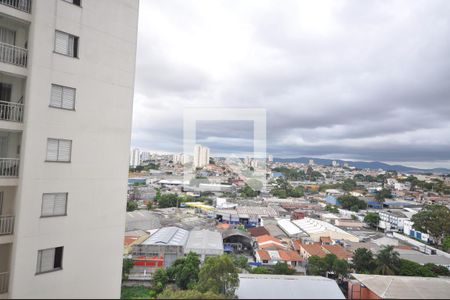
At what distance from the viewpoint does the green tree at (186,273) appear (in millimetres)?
7723

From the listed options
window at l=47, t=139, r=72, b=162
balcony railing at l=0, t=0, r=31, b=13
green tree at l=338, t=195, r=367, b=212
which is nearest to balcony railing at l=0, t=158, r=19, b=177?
window at l=47, t=139, r=72, b=162

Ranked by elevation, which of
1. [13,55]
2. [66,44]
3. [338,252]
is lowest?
[338,252]

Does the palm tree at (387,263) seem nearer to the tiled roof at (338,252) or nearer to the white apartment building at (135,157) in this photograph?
the tiled roof at (338,252)

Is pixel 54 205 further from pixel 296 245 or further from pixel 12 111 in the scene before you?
pixel 296 245

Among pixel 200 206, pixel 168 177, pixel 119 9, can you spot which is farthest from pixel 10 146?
pixel 168 177

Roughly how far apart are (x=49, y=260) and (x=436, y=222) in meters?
20.2

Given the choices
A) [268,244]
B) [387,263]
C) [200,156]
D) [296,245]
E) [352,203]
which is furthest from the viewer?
[352,203]

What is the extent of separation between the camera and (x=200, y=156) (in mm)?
13891

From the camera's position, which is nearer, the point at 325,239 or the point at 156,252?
the point at 156,252

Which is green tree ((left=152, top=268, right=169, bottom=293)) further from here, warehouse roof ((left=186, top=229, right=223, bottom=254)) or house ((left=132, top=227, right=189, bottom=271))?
warehouse roof ((left=186, top=229, right=223, bottom=254))

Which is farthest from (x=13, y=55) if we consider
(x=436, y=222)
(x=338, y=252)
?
(x=436, y=222)

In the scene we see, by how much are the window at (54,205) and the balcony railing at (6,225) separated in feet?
1.09

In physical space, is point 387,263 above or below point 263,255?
above

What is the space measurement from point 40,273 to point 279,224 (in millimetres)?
15970
